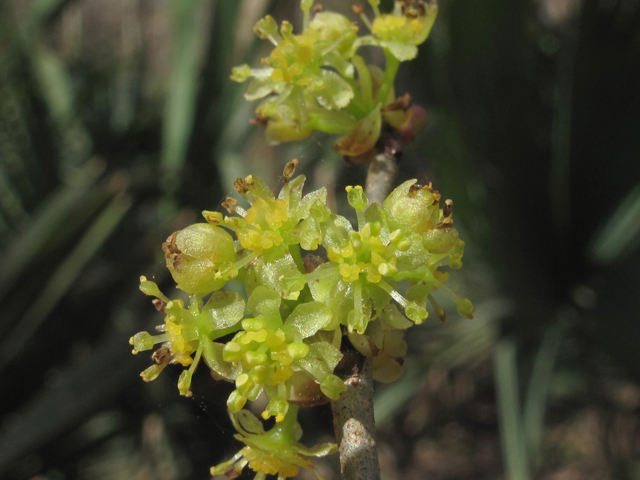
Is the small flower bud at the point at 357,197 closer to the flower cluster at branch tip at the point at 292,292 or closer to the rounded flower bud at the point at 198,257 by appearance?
the flower cluster at branch tip at the point at 292,292

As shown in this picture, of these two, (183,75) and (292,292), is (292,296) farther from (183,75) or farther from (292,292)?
(183,75)

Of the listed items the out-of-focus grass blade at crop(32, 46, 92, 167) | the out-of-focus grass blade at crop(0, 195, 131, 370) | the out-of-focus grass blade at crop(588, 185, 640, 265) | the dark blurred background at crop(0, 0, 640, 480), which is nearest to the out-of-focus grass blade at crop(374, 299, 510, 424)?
the dark blurred background at crop(0, 0, 640, 480)

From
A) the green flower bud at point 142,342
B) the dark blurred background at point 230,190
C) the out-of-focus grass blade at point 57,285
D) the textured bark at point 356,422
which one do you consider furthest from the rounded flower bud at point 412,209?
the out-of-focus grass blade at point 57,285

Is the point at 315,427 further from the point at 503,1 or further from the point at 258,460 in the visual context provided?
the point at 503,1

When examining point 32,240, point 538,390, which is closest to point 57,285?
point 32,240

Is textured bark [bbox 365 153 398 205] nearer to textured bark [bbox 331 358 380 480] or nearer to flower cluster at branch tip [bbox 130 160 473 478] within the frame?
flower cluster at branch tip [bbox 130 160 473 478]

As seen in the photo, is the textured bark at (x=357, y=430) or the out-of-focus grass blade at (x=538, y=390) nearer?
the textured bark at (x=357, y=430)
